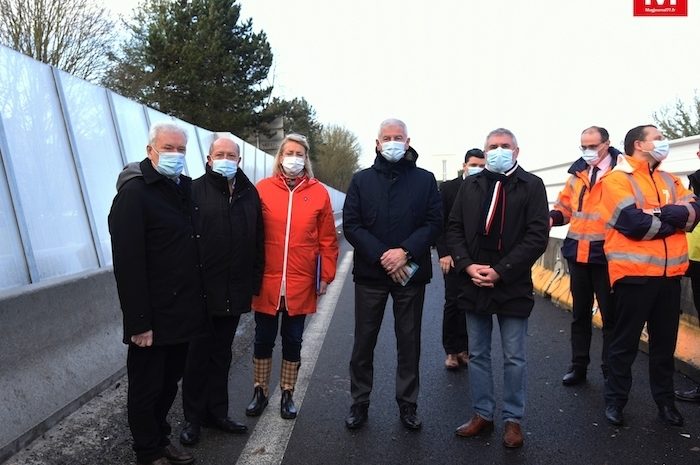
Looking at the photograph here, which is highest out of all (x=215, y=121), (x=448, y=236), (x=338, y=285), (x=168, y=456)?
(x=215, y=121)

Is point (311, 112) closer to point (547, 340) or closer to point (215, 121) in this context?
point (215, 121)

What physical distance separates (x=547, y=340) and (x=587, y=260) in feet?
5.67

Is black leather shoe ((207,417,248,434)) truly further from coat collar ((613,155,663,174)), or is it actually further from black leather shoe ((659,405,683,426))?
coat collar ((613,155,663,174))

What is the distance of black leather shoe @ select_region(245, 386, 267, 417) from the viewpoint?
14.2ft

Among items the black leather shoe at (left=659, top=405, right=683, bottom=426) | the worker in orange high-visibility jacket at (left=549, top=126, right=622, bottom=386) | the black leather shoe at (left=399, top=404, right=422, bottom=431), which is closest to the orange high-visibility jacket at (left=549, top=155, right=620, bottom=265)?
the worker in orange high-visibility jacket at (left=549, top=126, right=622, bottom=386)

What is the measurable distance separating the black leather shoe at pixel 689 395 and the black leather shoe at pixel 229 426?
323 centimetres

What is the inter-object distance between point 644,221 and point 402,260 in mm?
1632

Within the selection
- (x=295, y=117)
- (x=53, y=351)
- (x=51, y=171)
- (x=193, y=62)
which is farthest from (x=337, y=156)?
(x=53, y=351)

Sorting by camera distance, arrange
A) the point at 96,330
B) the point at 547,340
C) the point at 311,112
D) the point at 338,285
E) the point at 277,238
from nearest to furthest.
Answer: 1. the point at 277,238
2. the point at 96,330
3. the point at 547,340
4. the point at 338,285
5. the point at 311,112

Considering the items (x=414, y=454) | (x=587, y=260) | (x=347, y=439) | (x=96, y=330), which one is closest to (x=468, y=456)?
(x=414, y=454)

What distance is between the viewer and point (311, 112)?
2675 inches

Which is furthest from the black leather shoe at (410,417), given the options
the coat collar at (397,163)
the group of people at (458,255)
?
the coat collar at (397,163)

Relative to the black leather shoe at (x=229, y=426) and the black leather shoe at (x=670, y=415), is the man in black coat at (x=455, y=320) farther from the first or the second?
the black leather shoe at (x=229, y=426)

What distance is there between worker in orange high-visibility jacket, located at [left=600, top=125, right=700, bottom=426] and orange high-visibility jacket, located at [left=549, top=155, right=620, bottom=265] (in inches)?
19.2
